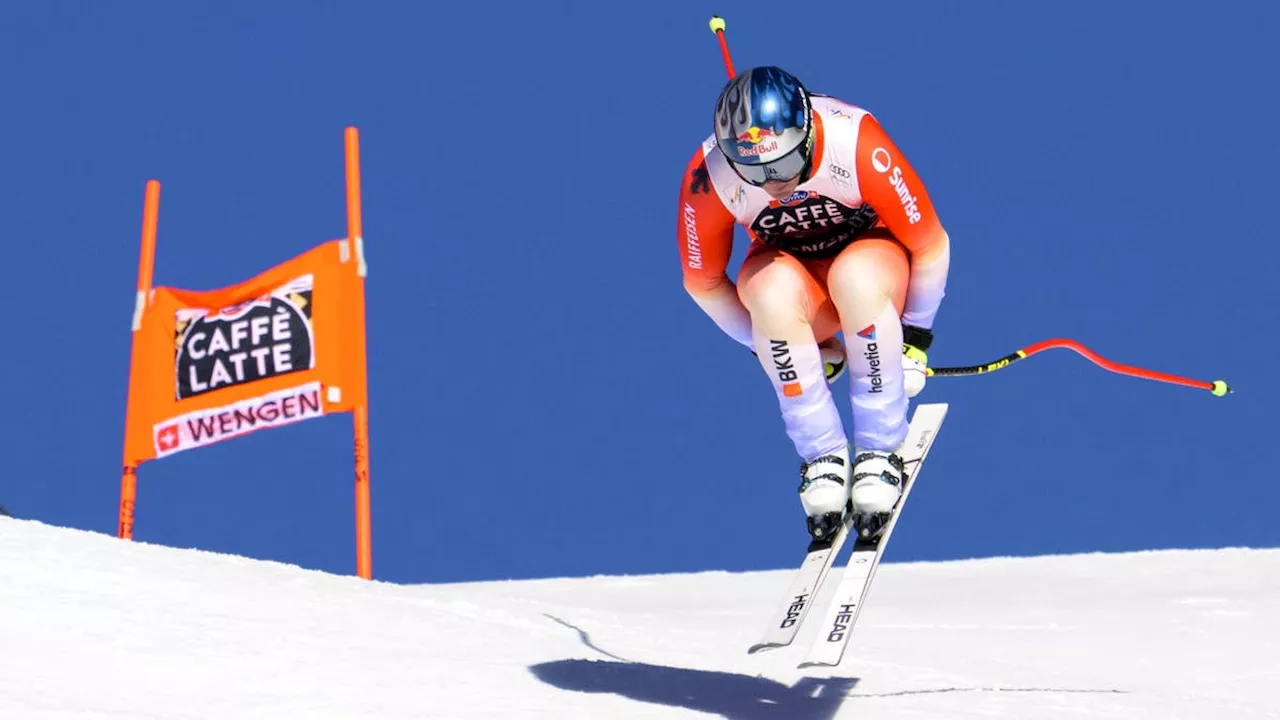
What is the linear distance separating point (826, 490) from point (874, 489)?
134mm

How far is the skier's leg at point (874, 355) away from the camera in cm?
509

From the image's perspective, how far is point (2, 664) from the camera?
4.96 meters

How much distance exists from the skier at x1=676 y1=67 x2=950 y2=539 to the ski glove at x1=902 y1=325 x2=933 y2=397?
0.04m

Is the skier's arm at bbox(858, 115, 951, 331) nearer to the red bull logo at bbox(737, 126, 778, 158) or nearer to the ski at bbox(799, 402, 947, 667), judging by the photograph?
the red bull logo at bbox(737, 126, 778, 158)

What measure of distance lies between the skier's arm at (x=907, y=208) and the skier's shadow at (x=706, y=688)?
4.15ft

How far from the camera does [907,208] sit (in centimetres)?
507

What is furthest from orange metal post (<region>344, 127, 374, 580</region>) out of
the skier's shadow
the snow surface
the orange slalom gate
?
the skier's shadow

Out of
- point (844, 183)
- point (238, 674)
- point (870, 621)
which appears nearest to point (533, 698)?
point (238, 674)

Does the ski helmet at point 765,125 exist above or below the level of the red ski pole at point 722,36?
below

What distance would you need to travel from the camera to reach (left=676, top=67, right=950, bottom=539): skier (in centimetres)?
497

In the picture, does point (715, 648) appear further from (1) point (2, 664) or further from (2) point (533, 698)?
(1) point (2, 664)

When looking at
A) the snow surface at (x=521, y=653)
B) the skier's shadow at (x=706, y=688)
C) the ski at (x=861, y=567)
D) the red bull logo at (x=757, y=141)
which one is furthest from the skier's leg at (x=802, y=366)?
the snow surface at (x=521, y=653)

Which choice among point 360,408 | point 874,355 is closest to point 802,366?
point 874,355

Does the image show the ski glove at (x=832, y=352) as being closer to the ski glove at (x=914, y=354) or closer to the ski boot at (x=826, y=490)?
the ski glove at (x=914, y=354)
